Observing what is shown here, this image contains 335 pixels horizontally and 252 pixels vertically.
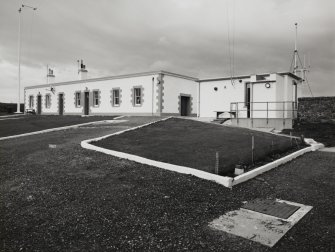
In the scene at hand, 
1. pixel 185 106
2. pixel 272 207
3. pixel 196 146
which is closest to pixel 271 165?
pixel 196 146

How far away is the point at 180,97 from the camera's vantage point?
89.7 feet

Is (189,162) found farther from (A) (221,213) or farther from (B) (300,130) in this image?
(B) (300,130)

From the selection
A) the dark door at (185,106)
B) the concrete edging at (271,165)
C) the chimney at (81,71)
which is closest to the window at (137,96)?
the dark door at (185,106)

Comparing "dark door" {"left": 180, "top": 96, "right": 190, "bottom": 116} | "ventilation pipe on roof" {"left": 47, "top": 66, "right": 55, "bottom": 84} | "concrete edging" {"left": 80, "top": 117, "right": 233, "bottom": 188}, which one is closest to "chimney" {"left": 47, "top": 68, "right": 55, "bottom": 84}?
"ventilation pipe on roof" {"left": 47, "top": 66, "right": 55, "bottom": 84}

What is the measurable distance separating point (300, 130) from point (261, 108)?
10.6 ft

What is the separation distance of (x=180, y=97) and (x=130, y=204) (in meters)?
21.9

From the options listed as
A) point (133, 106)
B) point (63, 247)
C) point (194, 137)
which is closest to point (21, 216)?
point (63, 247)

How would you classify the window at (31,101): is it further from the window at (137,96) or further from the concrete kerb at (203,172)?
the concrete kerb at (203,172)

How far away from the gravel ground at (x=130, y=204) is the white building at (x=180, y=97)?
1053 cm

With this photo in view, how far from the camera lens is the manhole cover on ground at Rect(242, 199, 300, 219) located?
5707 millimetres

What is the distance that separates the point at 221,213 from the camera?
575 cm

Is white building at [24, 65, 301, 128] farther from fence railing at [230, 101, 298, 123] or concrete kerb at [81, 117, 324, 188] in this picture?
concrete kerb at [81, 117, 324, 188]

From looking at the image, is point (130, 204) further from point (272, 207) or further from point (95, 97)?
point (95, 97)

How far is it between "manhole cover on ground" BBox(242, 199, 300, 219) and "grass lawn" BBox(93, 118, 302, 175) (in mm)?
1725
